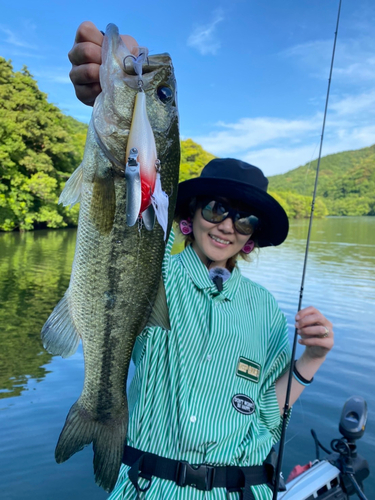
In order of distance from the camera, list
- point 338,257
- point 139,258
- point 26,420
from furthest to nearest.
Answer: point 338,257 < point 26,420 < point 139,258

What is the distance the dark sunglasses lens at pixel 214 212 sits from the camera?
2.47m

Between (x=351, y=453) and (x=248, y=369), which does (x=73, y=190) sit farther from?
(x=351, y=453)

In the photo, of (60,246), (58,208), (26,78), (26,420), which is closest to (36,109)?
(26,78)

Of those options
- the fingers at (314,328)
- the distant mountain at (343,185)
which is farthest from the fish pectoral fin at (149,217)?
the distant mountain at (343,185)

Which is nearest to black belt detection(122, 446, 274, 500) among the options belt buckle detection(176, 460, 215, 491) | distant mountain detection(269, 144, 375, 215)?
belt buckle detection(176, 460, 215, 491)

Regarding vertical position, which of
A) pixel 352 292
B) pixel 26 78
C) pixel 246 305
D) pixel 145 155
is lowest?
pixel 352 292

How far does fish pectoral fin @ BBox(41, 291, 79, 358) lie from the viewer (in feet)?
6.01

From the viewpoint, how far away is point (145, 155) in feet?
5.01

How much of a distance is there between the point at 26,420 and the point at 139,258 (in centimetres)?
472

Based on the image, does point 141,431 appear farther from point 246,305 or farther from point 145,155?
point 145,155

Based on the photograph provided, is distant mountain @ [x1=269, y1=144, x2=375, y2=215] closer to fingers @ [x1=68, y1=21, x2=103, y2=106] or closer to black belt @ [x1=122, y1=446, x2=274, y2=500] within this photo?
black belt @ [x1=122, y1=446, x2=274, y2=500]

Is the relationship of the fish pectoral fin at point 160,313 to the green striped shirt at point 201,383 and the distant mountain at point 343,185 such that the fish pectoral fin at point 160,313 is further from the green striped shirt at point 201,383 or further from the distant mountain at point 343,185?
the distant mountain at point 343,185

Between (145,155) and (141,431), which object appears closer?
(145,155)

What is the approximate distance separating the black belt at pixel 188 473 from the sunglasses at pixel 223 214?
1.26 meters
